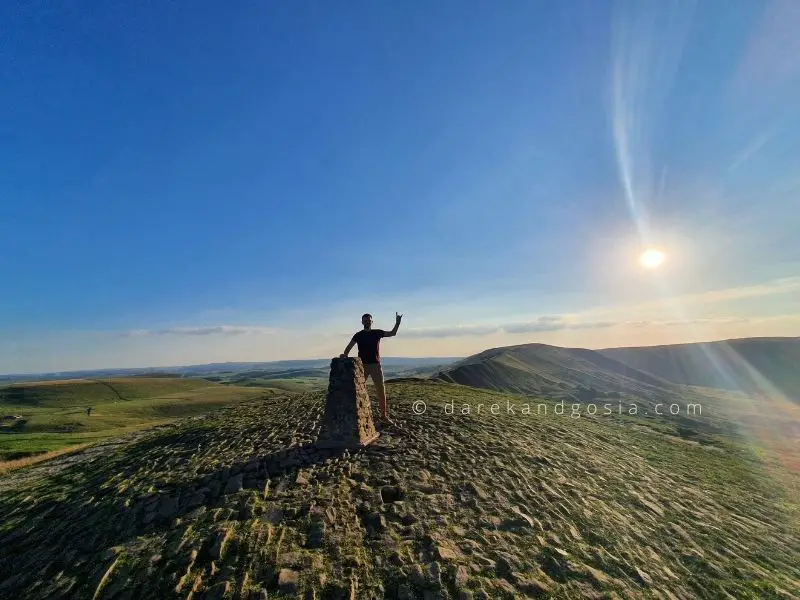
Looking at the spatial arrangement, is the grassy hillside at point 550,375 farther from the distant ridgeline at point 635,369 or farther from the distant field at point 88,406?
the distant field at point 88,406

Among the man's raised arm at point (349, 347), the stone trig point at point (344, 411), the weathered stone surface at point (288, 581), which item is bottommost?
the weathered stone surface at point (288, 581)

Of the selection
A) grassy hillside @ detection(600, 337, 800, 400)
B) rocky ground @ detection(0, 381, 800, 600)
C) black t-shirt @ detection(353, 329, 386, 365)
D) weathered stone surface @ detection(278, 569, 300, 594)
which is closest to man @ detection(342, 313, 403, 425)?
black t-shirt @ detection(353, 329, 386, 365)

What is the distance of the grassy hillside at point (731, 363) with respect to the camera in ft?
396

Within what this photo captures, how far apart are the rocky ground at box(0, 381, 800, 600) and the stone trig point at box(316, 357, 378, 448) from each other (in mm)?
519

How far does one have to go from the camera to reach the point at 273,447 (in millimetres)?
13633

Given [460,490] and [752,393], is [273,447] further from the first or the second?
[752,393]

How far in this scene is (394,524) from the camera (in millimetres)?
9000

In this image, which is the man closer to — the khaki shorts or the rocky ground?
the khaki shorts

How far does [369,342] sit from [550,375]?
77487 mm

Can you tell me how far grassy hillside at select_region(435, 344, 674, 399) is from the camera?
208 feet

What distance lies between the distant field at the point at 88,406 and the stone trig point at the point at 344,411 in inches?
1285

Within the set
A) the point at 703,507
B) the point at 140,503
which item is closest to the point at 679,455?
the point at 703,507

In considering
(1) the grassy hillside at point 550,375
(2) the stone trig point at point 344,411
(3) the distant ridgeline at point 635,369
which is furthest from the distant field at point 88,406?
(3) the distant ridgeline at point 635,369

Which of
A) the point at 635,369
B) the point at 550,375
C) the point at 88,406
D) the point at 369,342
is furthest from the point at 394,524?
the point at 635,369
